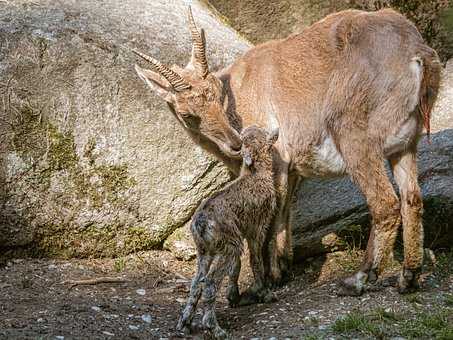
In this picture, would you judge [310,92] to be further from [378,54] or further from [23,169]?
[23,169]

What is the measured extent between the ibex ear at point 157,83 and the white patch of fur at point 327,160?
145cm

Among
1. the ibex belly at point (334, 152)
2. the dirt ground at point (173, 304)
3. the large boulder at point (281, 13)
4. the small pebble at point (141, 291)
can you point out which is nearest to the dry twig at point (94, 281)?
the dirt ground at point (173, 304)

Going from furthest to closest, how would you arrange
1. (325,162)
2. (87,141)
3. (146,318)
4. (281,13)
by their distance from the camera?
(281,13), (87,141), (325,162), (146,318)

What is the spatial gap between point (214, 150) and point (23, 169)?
6.34ft

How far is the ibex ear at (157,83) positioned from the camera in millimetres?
7566

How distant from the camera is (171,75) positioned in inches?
289

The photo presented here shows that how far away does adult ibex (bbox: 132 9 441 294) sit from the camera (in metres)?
7.09

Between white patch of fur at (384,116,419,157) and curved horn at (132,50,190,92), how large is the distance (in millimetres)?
1890

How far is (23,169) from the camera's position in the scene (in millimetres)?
8039

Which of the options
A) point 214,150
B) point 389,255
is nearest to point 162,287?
point 214,150

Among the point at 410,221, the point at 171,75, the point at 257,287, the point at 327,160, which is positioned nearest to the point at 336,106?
the point at 327,160

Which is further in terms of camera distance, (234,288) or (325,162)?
(325,162)

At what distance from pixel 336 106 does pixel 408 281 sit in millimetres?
1697

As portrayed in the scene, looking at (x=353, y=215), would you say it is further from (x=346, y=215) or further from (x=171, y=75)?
(x=171, y=75)
